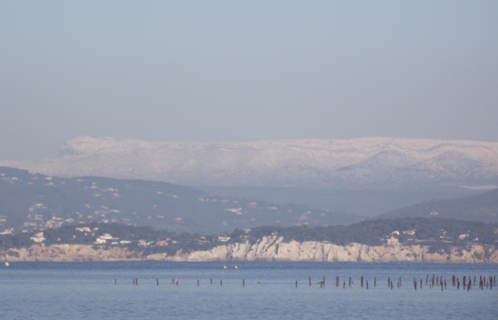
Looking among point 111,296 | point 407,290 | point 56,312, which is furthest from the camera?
point 407,290

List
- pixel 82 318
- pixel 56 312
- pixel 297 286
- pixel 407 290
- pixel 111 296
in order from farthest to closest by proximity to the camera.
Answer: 1. pixel 297 286
2. pixel 407 290
3. pixel 111 296
4. pixel 56 312
5. pixel 82 318

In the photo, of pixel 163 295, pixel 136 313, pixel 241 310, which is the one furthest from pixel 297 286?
pixel 136 313

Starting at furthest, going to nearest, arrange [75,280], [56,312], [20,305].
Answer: [75,280] → [20,305] → [56,312]

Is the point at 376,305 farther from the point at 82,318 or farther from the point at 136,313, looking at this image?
the point at 82,318

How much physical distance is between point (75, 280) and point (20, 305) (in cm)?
5170

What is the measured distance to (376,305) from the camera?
96.6m

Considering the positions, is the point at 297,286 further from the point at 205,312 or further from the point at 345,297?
the point at 205,312

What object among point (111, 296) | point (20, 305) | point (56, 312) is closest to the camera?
point (56, 312)

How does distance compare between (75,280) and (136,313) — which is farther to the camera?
(75,280)

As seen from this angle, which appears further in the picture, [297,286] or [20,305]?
[297,286]

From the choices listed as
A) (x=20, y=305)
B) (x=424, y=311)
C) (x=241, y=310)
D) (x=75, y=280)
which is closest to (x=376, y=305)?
(x=424, y=311)

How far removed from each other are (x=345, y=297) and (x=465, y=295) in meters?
17.2

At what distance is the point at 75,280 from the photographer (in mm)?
145375

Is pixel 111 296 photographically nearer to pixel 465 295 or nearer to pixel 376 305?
pixel 376 305
